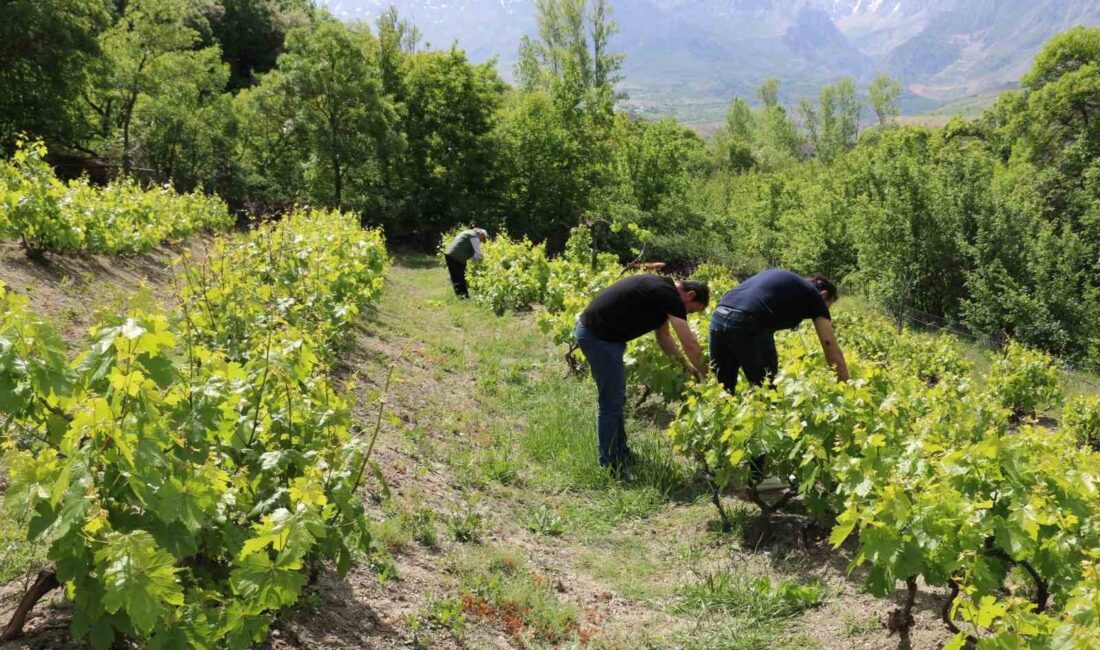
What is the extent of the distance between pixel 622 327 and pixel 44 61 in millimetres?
21923

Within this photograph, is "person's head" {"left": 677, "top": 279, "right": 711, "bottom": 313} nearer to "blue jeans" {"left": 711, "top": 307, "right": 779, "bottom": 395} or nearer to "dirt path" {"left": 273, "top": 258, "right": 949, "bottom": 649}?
"blue jeans" {"left": 711, "top": 307, "right": 779, "bottom": 395}

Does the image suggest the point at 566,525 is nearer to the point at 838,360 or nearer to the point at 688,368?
the point at 688,368

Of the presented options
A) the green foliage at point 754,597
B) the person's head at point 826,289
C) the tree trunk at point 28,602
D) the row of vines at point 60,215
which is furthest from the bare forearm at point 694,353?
the row of vines at point 60,215

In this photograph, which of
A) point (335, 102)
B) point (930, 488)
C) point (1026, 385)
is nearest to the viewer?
point (930, 488)

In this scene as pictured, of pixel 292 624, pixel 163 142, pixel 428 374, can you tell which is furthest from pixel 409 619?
pixel 163 142

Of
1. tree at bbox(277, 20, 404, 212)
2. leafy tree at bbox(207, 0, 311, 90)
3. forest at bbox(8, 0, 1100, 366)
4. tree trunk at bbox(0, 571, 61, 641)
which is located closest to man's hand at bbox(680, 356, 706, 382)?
tree trunk at bbox(0, 571, 61, 641)

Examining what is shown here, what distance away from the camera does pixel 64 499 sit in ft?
7.04

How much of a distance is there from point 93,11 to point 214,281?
65.3 feet

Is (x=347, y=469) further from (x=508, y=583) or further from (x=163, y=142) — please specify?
(x=163, y=142)

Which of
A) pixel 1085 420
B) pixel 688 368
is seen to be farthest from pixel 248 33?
pixel 1085 420

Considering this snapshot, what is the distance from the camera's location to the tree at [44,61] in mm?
18891

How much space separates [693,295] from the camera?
18.0ft

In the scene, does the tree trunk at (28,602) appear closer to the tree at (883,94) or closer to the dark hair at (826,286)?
the dark hair at (826,286)

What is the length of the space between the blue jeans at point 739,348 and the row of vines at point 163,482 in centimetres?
319
